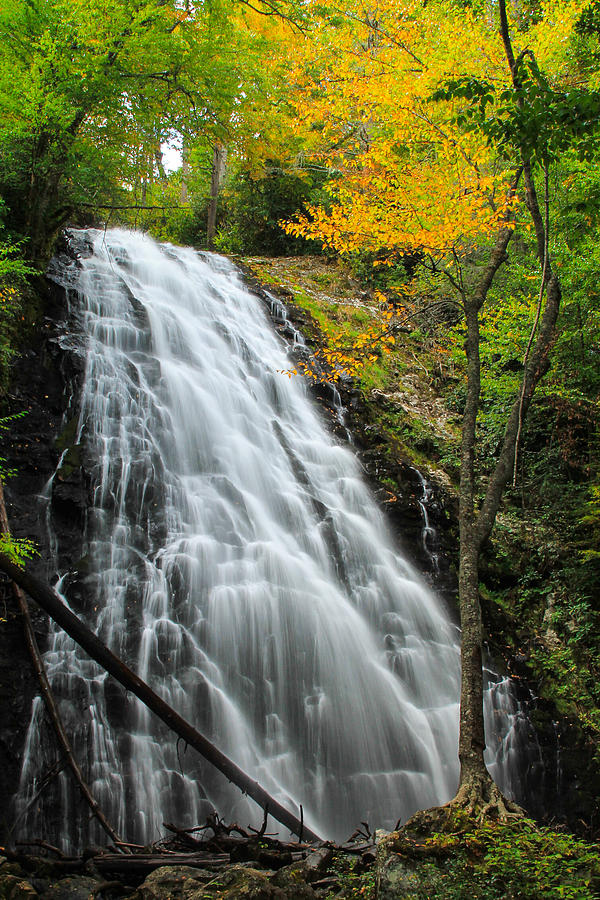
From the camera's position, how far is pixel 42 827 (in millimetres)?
4000

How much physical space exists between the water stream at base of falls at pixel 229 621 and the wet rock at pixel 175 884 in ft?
4.86

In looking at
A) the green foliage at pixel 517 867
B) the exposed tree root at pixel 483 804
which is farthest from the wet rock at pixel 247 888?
the exposed tree root at pixel 483 804

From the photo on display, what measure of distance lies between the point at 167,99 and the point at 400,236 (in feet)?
17.1

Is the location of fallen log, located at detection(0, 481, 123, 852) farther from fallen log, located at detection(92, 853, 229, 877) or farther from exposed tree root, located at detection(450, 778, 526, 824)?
exposed tree root, located at detection(450, 778, 526, 824)

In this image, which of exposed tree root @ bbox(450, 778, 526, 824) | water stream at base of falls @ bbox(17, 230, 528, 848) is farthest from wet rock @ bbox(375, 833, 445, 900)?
water stream at base of falls @ bbox(17, 230, 528, 848)

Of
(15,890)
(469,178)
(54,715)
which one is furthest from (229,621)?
(469,178)

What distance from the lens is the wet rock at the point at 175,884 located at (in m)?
2.56

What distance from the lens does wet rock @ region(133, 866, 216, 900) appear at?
256 cm

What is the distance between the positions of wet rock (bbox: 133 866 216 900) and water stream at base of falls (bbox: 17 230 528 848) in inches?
58.3

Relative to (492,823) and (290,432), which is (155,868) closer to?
(492,823)

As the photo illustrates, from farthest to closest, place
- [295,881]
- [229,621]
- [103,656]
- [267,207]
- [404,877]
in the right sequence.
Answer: [267,207]
[229,621]
[103,656]
[295,881]
[404,877]

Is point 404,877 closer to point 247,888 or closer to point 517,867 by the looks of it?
point 517,867

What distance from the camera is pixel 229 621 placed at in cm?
596

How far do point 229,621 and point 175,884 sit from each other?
10.8 ft
